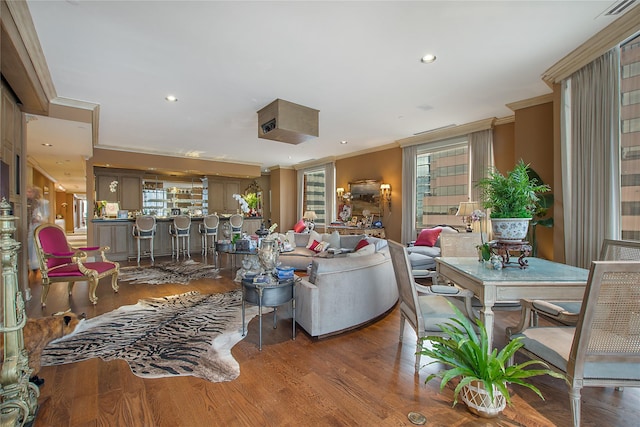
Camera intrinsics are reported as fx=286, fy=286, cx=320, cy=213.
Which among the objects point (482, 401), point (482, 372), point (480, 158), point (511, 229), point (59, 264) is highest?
point (480, 158)

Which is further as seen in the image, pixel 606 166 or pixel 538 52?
pixel 538 52

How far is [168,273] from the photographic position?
19.2 ft

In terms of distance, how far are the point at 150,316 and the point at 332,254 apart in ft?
9.52

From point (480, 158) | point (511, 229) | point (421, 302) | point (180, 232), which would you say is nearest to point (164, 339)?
point (421, 302)

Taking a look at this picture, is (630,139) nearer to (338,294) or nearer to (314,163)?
(338,294)

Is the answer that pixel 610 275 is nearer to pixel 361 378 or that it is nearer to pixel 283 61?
pixel 361 378

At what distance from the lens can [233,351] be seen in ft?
8.53

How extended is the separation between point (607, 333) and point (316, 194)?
9441 mm

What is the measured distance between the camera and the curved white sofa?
282 centimetres

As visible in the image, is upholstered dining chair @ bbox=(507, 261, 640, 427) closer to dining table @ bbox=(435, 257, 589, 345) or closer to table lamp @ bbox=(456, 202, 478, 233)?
dining table @ bbox=(435, 257, 589, 345)

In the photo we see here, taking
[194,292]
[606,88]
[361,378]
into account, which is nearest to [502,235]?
[361,378]

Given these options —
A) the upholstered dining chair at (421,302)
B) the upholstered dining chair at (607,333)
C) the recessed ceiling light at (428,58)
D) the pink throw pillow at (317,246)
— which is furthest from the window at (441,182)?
the upholstered dining chair at (607,333)

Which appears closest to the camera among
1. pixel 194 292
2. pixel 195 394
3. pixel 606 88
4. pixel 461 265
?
pixel 195 394

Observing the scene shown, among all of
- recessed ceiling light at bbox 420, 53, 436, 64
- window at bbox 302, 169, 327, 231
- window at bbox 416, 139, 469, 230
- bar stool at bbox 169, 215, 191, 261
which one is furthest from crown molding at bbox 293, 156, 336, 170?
recessed ceiling light at bbox 420, 53, 436, 64
